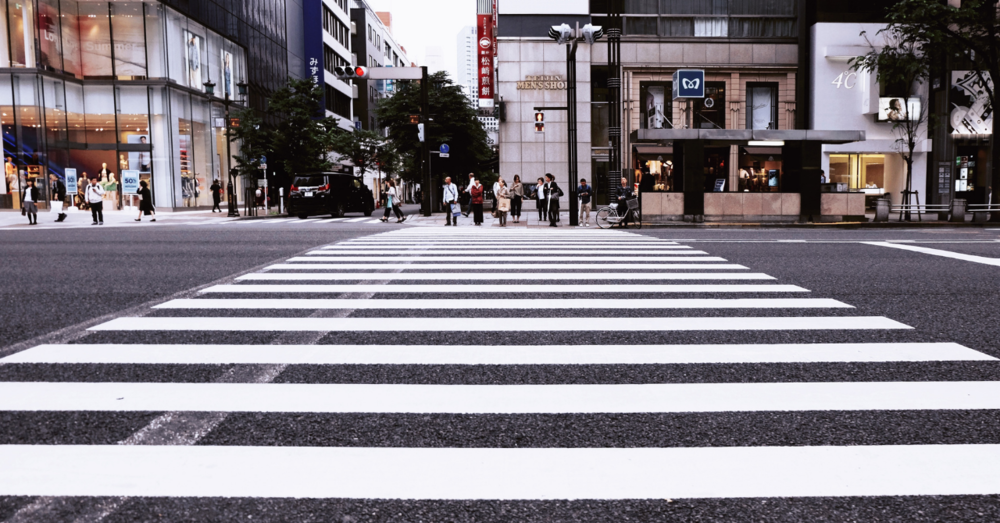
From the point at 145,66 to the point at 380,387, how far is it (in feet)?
127

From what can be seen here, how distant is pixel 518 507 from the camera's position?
8.96 feet

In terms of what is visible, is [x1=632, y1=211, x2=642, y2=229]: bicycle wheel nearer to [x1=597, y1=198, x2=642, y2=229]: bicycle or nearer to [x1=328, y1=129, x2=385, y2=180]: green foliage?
[x1=597, y1=198, x2=642, y2=229]: bicycle

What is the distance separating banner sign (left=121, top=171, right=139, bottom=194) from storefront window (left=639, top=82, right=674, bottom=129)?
24.9 metres

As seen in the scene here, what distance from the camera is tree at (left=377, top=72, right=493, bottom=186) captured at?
1663 inches

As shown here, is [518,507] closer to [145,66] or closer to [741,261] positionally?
[741,261]

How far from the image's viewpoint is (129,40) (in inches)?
1448

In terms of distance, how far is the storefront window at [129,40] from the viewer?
1441 inches

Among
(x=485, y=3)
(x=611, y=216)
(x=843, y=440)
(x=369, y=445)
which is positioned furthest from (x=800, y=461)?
(x=485, y=3)

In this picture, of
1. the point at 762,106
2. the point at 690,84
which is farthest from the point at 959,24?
the point at 762,106

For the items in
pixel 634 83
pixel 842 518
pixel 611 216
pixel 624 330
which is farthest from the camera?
pixel 634 83

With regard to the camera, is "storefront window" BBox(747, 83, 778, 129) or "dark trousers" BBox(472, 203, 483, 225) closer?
"dark trousers" BBox(472, 203, 483, 225)

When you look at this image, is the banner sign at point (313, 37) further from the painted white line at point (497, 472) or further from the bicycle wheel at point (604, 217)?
the painted white line at point (497, 472)

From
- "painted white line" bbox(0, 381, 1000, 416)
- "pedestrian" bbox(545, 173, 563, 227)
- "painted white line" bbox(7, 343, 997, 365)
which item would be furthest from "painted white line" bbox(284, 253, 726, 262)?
"pedestrian" bbox(545, 173, 563, 227)

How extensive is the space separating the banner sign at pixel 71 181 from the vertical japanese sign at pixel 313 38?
29639 mm
